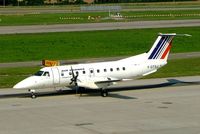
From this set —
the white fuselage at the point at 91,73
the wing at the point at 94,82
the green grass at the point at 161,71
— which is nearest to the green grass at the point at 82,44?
the green grass at the point at 161,71

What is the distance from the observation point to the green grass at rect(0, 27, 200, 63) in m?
64.6

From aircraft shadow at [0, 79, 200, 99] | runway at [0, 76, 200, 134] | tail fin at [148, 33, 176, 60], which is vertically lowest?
aircraft shadow at [0, 79, 200, 99]

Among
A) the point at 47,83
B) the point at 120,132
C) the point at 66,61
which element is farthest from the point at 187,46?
the point at 120,132

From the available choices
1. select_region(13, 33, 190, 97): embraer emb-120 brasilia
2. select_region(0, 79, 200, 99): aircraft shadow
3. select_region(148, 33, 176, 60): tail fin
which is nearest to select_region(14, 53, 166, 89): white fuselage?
select_region(13, 33, 190, 97): embraer emb-120 brasilia

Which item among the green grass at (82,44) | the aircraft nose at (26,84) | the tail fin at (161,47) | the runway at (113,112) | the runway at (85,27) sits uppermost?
the tail fin at (161,47)

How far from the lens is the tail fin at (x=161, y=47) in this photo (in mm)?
43312

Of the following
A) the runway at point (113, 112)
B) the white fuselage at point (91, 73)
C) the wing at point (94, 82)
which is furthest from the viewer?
the wing at point (94, 82)

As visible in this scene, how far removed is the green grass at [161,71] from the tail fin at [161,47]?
21.2 ft

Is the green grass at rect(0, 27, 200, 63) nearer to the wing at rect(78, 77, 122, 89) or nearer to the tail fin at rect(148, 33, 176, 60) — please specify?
the tail fin at rect(148, 33, 176, 60)

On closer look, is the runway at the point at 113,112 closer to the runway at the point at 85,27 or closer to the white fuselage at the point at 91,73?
the white fuselage at the point at 91,73

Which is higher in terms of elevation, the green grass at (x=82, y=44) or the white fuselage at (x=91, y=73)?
the white fuselage at (x=91, y=73)

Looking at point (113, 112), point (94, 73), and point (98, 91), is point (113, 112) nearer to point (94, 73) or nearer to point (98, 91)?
point (94, 73)

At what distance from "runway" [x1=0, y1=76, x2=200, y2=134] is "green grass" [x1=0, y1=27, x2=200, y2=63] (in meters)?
20.7

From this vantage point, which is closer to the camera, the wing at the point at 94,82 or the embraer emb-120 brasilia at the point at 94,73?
the embraer emb-120 brasilia at the point at 94,73
